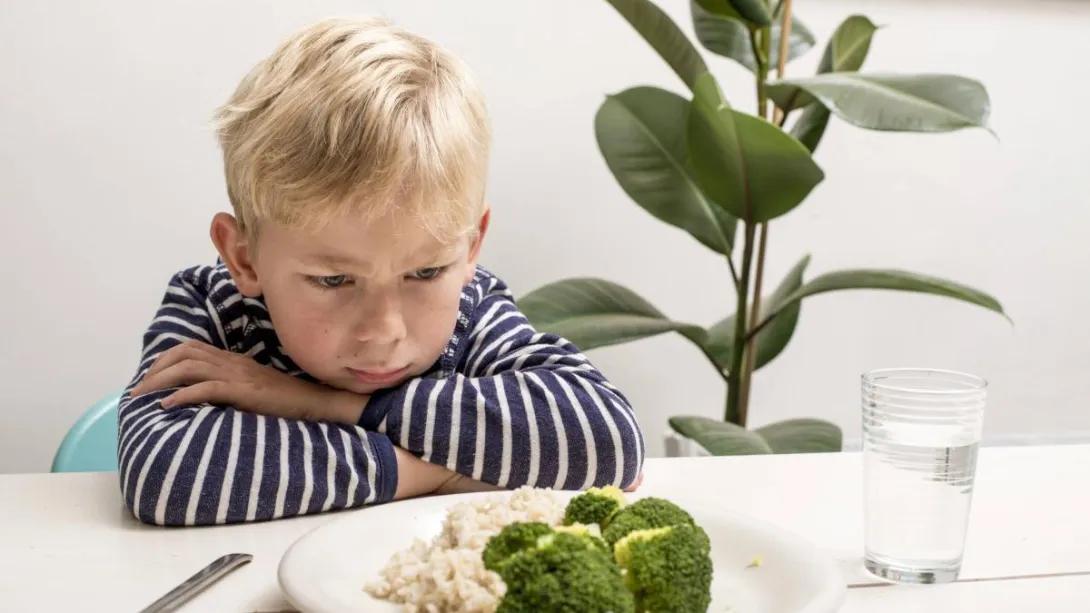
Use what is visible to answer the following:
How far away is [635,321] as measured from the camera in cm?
143

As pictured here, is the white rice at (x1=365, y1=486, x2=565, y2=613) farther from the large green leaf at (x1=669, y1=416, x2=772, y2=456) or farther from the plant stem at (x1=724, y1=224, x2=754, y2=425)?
the plant stem at (x1=724, y1=224, x2=754, y2=425)

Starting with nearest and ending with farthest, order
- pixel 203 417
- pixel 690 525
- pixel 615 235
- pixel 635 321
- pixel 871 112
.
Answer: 1. pixel 690 525
2. pixel 203 417
3. pixel 871 112
4. pixel 635 321
5. pixel 615 235

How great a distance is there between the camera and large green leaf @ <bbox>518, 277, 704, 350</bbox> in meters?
1.39

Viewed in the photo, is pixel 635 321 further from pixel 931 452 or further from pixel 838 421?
pixel 931 452

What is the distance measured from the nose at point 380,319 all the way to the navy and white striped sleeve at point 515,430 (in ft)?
0.15

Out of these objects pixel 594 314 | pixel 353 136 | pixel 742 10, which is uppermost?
pixel 742 10

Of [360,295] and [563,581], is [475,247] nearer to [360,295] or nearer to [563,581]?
[360,295]

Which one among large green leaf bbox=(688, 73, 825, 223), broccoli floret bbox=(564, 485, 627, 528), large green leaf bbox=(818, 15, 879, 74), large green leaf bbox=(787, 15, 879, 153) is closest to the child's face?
broccoli floret bbox=(564, 485, 627, 528)

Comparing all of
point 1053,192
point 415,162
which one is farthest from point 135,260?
point 1053,192

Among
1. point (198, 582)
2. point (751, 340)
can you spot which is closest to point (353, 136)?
point (198, 582)

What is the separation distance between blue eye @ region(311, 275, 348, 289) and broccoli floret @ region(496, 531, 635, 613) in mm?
386

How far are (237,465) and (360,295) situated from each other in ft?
0.49

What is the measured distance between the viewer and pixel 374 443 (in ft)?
2.49

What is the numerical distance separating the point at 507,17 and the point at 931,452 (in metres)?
1.28
